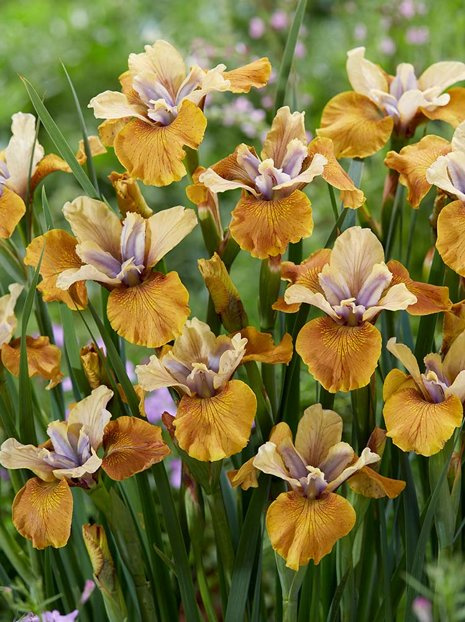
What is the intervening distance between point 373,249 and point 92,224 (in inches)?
8.9

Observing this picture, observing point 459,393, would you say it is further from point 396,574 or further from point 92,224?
point 92,224

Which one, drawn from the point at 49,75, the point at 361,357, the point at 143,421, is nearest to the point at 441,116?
the point at 361,357

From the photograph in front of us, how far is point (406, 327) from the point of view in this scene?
94cm

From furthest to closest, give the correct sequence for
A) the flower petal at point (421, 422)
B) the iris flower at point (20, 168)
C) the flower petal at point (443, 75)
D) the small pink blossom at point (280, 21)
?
the small pink blossom at point (280, 21), the flower petal at point (443, 75), the iris flower at point (20, 168), the flower petal at point (421, 422)

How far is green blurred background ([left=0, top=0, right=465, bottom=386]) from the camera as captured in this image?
6.65 ft

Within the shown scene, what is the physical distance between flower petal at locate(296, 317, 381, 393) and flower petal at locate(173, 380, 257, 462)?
2.2 inches

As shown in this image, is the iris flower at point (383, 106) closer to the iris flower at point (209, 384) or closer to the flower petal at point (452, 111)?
the flower petal at point (452, 111)

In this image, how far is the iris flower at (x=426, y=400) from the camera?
677mm

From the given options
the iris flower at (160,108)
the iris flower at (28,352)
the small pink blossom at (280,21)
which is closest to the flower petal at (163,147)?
the iris flower at (160,108)

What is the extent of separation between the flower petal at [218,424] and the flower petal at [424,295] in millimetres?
145

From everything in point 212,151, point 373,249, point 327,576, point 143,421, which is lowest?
point 212,151

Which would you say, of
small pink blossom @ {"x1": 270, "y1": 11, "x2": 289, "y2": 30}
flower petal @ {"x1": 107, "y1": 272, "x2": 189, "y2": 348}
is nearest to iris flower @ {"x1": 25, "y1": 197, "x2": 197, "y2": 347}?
flower petal @ {"x1": 107, "y1": 272, "x2": 189, "y2": 348}

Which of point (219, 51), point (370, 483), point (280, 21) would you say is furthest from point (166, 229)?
point (280, 21)

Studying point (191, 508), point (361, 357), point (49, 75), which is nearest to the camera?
point (361, 357)
